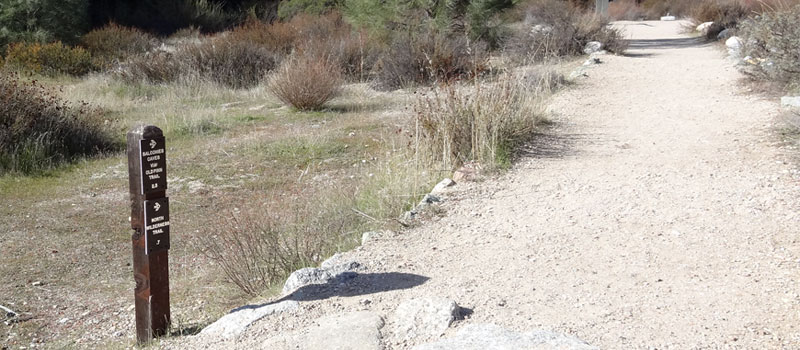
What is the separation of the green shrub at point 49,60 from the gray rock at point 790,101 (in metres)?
12.3

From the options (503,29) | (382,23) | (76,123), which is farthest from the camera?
(503,29)

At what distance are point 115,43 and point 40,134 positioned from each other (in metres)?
9.42

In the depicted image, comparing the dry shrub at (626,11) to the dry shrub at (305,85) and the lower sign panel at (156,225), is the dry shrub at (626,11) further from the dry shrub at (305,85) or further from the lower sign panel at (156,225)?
the lower sign panel at (156,225)

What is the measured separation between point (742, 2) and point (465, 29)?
8145 millimetres

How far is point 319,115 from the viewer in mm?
11891

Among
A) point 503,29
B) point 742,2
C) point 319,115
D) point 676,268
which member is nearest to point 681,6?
point 742,2

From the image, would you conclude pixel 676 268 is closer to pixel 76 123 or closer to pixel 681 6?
pixel 76 123

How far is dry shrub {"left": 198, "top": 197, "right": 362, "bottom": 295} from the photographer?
5.20 metres

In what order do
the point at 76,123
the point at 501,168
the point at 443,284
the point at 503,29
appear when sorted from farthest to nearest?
the point at 503,29 → the point at 76,123 → the point at 501,168 → the point at 443,284

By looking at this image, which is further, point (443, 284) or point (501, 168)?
point (501, 168)

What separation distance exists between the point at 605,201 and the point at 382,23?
38.0 ft

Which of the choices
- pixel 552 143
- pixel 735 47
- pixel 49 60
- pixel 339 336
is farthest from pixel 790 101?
pixel 49 60

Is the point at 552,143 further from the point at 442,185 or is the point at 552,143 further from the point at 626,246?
the point at 626,246

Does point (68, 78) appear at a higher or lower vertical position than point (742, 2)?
lower
